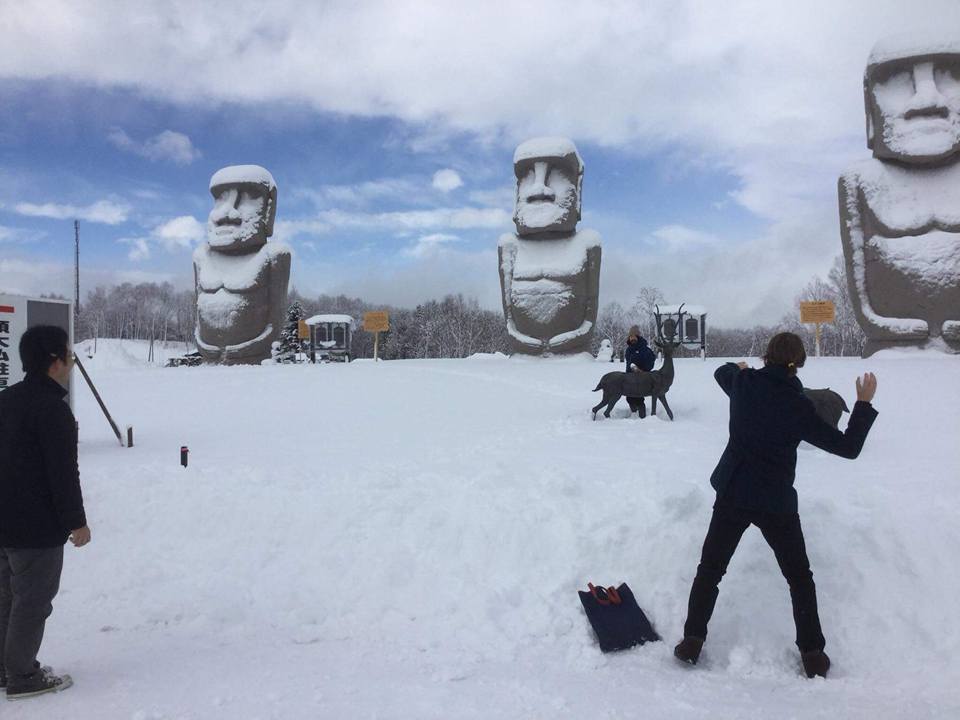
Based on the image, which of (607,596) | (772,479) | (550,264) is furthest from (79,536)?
(550,264)

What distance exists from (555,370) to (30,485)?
11.2 m

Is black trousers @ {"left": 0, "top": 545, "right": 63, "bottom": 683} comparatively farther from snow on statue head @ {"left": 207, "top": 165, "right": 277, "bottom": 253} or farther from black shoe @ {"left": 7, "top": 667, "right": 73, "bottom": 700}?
snow on statue head @ {"left": 207, "top": 165, "right": 277, "bottom": 253}

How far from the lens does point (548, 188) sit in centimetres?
1612

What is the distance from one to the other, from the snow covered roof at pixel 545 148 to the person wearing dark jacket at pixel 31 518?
14247 mm

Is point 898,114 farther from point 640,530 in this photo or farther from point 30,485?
point 30,485

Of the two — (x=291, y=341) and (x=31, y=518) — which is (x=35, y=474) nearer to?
(x=31, y=518)

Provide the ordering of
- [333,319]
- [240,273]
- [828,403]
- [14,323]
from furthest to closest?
[333,319] < [240,273] < [828,403] < [14,323]

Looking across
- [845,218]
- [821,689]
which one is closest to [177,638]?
[821,689]

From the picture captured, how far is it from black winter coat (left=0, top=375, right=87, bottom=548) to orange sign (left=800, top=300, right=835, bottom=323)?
563 inches

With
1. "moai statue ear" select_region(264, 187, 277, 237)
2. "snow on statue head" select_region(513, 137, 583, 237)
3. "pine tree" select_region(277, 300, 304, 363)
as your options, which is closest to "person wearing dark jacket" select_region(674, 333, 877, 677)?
"snow on statue head" select_region(513, 137, 583, 237)

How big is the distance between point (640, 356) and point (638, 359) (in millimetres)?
49

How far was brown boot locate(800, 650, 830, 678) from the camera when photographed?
3.51 m

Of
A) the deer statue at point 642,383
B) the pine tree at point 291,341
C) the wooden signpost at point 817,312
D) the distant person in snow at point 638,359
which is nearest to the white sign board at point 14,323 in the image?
the deer statue at point 642,383

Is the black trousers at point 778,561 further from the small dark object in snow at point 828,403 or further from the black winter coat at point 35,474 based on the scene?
the small dark object in snow at point 828,403
